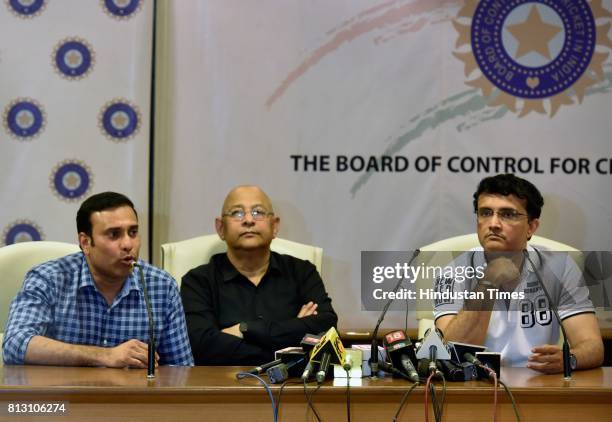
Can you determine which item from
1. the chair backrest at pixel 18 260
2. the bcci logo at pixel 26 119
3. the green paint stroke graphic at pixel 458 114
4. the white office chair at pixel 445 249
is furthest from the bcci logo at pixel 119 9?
the white office chair at pixel 445 249

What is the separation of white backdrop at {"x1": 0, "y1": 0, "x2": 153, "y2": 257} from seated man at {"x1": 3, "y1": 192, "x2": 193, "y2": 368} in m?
0.90

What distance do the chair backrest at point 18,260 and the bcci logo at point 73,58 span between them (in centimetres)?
95

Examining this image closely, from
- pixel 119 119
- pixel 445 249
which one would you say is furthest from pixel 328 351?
pixel 119 119

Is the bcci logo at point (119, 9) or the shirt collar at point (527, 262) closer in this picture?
the shirt collar at point (527, 262)

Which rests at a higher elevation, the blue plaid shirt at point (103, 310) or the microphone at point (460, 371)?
the blue plaid shirt at point (103, 310)

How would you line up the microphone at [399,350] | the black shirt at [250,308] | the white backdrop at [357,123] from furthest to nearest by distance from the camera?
the white backdrop at [357,123] → the black shirt at [250,308] → the microphone at [399,350]

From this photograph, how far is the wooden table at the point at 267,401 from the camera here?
2135mm

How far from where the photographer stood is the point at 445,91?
4.22m

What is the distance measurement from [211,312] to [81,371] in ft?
3.54

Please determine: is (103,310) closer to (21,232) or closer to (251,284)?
(251,284)

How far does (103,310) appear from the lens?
3.00 m

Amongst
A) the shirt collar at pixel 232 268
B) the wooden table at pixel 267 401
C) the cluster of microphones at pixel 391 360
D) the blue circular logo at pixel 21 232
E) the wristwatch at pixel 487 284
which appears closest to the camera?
the wooden table at pixel 267 401

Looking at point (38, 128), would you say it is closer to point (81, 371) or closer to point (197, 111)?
point (197, 111)

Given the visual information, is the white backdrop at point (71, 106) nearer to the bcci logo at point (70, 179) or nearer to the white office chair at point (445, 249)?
the bcci logo at point (70, 179)
